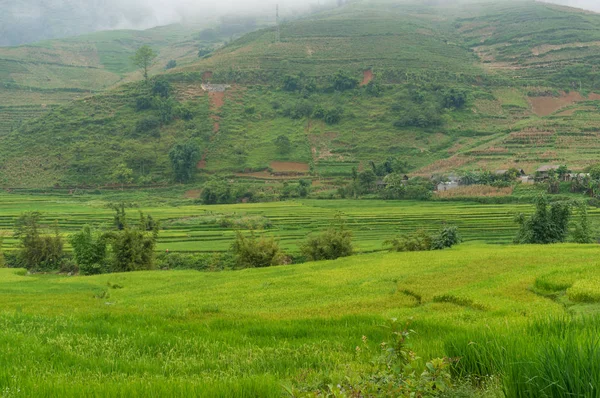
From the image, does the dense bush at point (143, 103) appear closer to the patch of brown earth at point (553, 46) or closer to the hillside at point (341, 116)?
the hillside at point (341, 116)

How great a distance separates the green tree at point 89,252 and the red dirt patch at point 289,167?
5795 cm

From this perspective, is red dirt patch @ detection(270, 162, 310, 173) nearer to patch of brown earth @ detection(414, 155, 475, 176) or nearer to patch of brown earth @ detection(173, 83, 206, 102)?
patch of brown earth @ detection(414, 155, 475, 176)

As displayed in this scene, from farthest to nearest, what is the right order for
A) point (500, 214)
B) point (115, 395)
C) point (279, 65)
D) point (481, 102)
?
point (279, 65) → point (481, 102) → point (500, 214) → point (115, 395)

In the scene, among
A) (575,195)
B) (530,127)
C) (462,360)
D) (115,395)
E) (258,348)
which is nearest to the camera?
(115,395)

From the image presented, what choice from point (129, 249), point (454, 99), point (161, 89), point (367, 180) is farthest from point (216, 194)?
point (454, 99)

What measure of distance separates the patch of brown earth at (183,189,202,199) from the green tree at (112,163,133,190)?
485 inches

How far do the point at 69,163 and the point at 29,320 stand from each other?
306 feet

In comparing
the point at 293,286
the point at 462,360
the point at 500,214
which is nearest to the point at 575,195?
the point at 500,214

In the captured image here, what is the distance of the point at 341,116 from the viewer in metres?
110

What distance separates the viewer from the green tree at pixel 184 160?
8681cm

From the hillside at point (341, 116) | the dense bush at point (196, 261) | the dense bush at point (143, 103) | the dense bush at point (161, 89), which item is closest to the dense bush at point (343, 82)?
the hillside at point (341, 116)

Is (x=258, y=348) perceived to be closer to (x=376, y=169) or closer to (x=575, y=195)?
(x=575, y=195)

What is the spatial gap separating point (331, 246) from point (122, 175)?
64.7m

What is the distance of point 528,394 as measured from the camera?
125 inches
